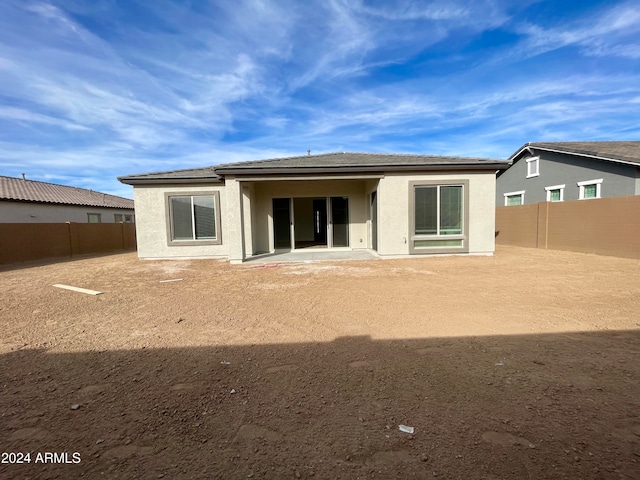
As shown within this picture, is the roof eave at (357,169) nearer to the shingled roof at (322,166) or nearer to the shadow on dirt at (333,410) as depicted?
the shingled roof at (322,166)

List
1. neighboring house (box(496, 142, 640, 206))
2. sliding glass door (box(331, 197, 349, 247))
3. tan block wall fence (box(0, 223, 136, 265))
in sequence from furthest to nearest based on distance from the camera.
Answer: neighboring house (box(496, 142, 640, 206))
sliding glass door (box(331, 197, 349, 247))
tan block wall fence (box(0, 223, 136, 265))

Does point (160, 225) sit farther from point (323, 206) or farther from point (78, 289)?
point (323, 206)

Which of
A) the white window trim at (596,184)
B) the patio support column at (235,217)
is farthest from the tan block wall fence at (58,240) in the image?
the white window trim at (596,184)

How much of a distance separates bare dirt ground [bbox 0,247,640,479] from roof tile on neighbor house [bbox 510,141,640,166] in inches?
432

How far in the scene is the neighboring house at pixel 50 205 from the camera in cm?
1688

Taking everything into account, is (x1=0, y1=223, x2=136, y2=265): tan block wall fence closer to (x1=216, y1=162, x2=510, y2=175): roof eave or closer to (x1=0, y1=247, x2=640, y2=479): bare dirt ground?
(x1=0, y1=247, x2=640, y2=479): bare dirt ground

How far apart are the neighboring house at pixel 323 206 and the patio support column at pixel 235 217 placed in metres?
0.03

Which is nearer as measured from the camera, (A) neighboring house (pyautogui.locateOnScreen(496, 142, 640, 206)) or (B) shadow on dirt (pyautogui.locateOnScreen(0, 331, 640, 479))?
(B) shadow on dirt (pyautogui.locateOnScreen(0, 331, 640, 479))

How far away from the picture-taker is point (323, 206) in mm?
Answer: 13258

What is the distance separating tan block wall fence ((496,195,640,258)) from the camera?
9781mm

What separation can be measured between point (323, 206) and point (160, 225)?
627cm

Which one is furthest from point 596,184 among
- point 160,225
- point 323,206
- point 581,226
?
point 160,225

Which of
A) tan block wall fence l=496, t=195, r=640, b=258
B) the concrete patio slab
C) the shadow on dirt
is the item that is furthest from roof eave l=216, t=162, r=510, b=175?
the shadow on dirt

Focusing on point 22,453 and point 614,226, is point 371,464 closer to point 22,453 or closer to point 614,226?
point 22,453
